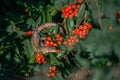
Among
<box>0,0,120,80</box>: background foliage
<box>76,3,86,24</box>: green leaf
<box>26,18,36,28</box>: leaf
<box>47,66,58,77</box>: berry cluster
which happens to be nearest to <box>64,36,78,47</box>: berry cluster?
<box>0,0,120,80</box>: background foliage

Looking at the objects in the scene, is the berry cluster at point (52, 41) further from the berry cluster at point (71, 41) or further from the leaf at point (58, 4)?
the leaf at point (58, 4)

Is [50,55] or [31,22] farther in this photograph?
[31,22]

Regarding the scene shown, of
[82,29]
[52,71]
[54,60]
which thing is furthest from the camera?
[52,71]

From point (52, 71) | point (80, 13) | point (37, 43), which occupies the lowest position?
point (52, 71)

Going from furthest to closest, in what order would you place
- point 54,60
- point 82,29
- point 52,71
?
point 52,71
point 54,60
point 82,29

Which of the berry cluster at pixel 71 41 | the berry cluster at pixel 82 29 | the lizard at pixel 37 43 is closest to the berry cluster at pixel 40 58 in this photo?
the lizard at pixel 37 43

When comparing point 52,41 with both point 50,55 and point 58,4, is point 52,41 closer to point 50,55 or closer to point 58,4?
point 50,55

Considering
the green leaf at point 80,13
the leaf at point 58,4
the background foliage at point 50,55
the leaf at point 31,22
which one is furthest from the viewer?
the leaf at point 31,22

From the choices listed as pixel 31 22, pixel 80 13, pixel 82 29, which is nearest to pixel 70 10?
pixel 80 13

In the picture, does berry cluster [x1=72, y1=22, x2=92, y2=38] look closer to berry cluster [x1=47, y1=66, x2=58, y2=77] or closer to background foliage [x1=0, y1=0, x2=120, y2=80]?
background foliage [x1=0, y1=0, x2=120, y2=80]

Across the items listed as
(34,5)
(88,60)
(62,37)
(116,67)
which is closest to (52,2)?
(34,5)
